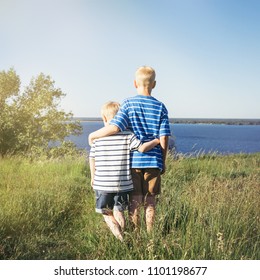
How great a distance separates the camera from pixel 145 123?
9.84 feet

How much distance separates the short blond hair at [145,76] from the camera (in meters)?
2.94

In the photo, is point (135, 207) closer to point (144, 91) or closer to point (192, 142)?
point (144, 91)

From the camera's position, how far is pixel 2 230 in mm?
3600

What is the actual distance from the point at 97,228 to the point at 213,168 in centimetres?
396

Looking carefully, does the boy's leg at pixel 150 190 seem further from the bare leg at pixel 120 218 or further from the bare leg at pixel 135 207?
the bare leg at pixel 120 218

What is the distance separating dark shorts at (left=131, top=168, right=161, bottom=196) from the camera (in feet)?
9.91

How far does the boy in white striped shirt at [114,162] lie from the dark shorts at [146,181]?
5cm

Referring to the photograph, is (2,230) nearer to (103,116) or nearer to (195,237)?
(103,116)

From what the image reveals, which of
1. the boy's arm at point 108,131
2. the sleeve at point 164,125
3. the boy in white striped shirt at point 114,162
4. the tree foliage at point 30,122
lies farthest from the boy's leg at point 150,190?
the tree foliage at point 30,122

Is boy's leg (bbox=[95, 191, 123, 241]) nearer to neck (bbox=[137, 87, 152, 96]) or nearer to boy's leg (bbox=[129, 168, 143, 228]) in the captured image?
boy's leg (bbox=[129, 168, 143, 228])

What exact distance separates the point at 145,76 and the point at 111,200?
94cm

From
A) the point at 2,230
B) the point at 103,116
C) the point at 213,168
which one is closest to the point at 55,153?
the point at 213,168

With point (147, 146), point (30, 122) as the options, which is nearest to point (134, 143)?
point (147, 146)

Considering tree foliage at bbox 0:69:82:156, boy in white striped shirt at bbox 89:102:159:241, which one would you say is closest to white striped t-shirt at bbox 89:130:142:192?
boy in white striped shirt at bbox 89:102:159:241
